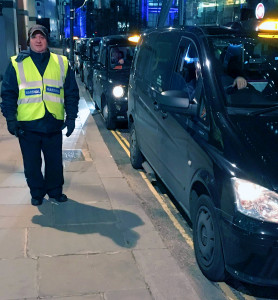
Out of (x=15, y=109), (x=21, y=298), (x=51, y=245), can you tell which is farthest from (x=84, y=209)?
(x=21, y=298)

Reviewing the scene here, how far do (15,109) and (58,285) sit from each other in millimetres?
2007

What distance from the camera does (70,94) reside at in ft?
15.2

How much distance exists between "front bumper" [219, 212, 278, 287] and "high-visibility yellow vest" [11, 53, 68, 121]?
238cm

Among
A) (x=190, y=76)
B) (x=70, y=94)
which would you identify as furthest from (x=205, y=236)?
(x=70, y=94)

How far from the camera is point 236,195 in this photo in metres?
2.88

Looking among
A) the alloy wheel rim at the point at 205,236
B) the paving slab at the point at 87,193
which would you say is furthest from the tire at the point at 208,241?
the paving slab at the point at 87,193

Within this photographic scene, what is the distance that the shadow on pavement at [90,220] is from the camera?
4195 millimetres

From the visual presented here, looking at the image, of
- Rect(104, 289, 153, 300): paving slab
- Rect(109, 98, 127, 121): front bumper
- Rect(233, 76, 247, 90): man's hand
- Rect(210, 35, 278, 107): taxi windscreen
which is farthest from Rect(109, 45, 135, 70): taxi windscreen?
Rect(104, 289, 153, 300): paving slab

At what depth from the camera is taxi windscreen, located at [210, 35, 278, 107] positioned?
367cm

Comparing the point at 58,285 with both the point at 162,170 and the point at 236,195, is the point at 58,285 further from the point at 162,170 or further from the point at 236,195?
the point at 162,170

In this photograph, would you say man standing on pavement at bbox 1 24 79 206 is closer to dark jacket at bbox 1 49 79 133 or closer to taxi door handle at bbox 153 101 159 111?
dark jacket at bbox 1 49 79 133

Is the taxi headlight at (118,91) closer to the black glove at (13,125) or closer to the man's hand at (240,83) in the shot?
the black glove at (13,125)

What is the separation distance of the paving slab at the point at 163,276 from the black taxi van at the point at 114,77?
5386 mm

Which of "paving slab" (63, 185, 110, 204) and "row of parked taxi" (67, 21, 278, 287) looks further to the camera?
"paving slab" (63, 185, 110, 204)
